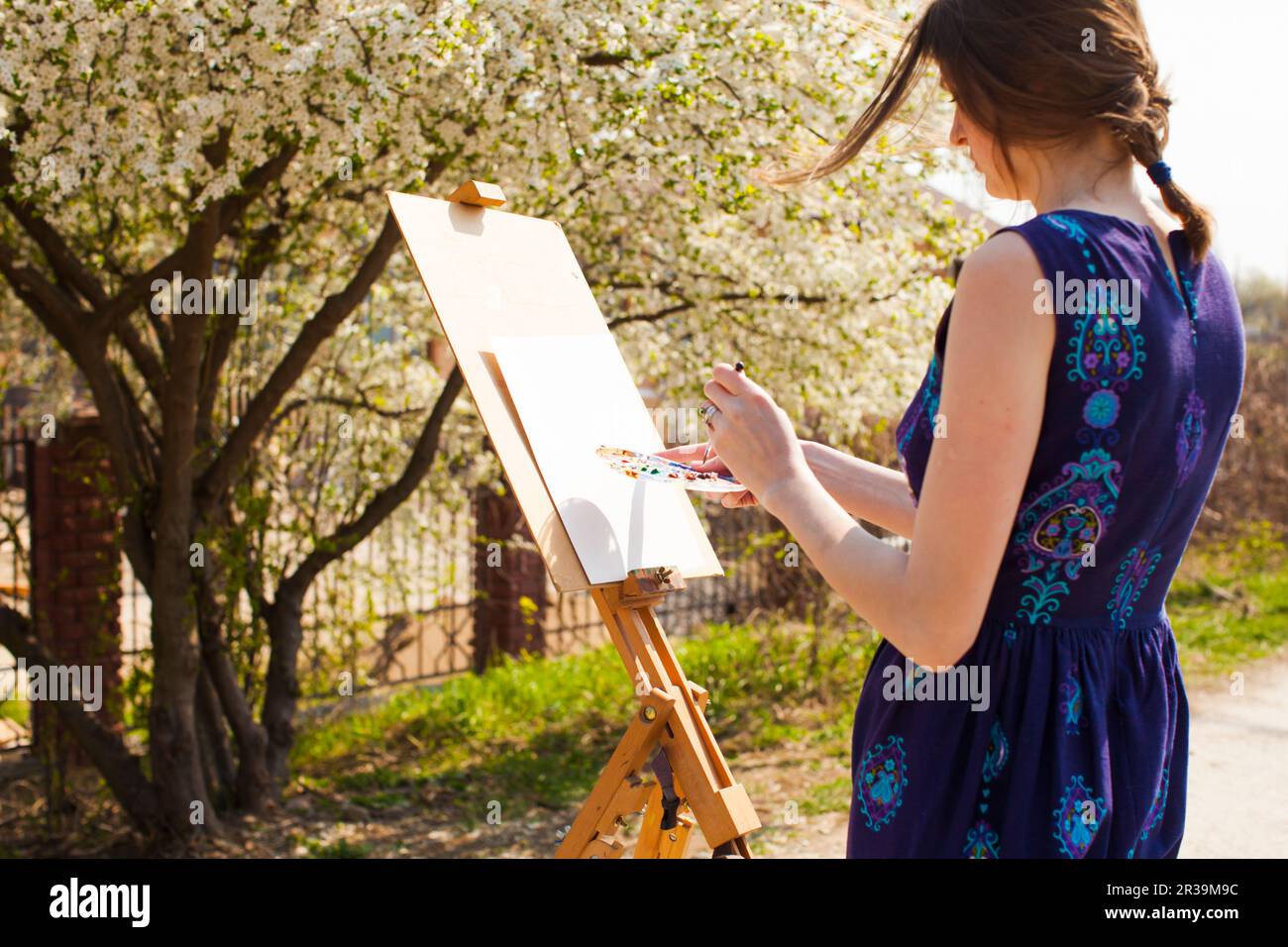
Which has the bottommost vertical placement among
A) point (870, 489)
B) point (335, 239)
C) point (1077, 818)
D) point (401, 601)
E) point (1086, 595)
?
point (401, 601)

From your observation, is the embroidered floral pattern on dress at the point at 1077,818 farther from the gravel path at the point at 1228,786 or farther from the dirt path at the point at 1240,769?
the dirt path at the point at 1240,769

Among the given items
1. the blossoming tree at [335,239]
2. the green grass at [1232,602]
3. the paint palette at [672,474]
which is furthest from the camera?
the green grass at [1232,602]

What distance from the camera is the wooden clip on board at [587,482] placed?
2.16 meters

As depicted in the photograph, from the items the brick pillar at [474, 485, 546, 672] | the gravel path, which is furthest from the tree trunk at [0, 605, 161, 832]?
the brick pillar at [474, 485, 546, 672]

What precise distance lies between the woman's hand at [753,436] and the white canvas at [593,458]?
70cm

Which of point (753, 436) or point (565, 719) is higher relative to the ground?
point (753, 436)

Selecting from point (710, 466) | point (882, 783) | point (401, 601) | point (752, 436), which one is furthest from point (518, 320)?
point (401, 601)

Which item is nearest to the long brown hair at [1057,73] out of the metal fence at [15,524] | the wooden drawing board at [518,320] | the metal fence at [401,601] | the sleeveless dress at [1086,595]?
the sleeveless dress at [1086,595]

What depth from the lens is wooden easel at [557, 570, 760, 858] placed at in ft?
6.88

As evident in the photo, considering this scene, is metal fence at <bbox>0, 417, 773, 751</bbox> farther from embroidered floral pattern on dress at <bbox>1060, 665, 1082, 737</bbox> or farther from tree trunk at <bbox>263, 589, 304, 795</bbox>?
embroidered floral pattern on dress at <bbox>1060, 665, 1082, 737</bbox>

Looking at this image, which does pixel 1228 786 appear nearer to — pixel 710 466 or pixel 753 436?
pixel 710 466

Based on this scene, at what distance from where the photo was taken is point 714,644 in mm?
7055

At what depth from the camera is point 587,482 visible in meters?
2.42
